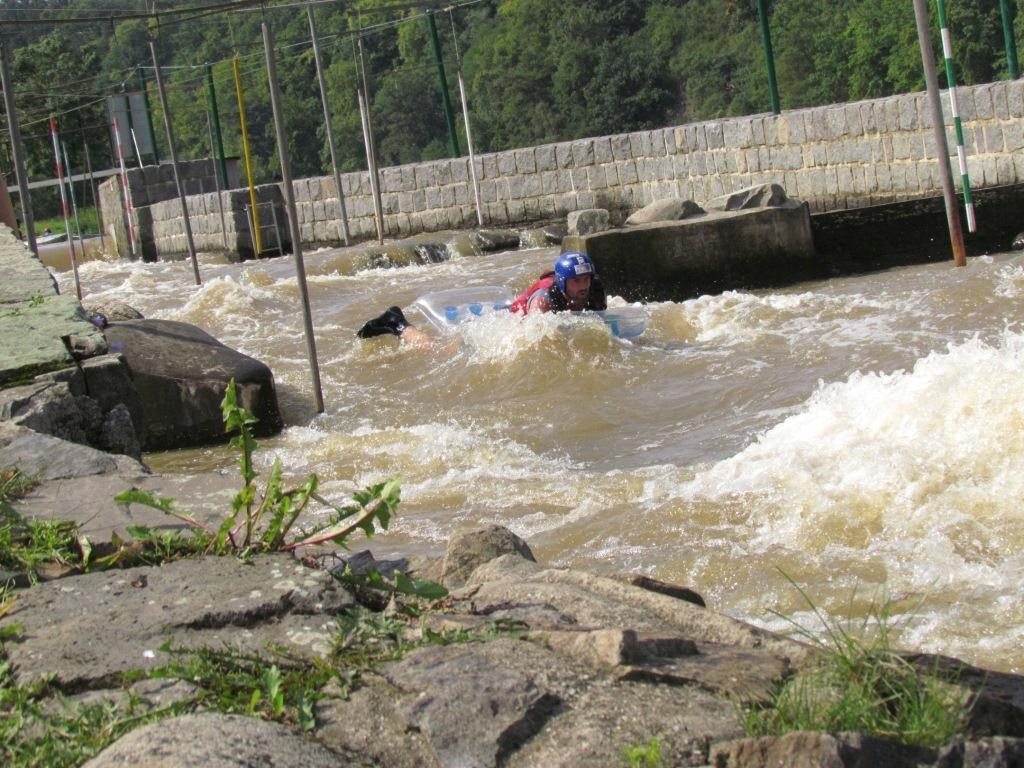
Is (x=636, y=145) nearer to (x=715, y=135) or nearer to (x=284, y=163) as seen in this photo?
(x=715, y=135)

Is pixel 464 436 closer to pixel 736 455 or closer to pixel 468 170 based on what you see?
pixel 736 455

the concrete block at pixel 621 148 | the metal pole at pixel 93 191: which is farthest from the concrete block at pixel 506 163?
the metal pole at pixel 93 191

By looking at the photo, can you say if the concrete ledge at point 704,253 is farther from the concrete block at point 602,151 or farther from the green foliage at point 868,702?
the green foliage at point 868,702

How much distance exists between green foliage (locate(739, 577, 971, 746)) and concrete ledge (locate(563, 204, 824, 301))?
10.7 metres

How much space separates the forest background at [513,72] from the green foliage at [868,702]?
34.9 m

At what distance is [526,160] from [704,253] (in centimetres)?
879

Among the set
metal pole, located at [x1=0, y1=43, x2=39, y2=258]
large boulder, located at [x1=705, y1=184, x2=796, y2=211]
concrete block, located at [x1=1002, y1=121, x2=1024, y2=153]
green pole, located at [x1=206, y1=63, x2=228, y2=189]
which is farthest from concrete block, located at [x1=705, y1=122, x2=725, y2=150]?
green pole, located at [x1=206, y1=63, x2=228, y2=189]

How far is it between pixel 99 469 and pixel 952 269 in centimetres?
1025

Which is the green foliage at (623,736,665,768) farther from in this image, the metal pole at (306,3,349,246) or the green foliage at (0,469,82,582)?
the metal pole at (306,3,349,246)

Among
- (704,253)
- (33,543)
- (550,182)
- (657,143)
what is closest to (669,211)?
(704,253)

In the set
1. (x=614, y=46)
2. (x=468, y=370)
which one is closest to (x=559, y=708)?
(x=468, y=370)

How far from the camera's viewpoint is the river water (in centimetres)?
468

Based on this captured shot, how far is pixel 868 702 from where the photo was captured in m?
2.00

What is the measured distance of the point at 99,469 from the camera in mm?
3570
